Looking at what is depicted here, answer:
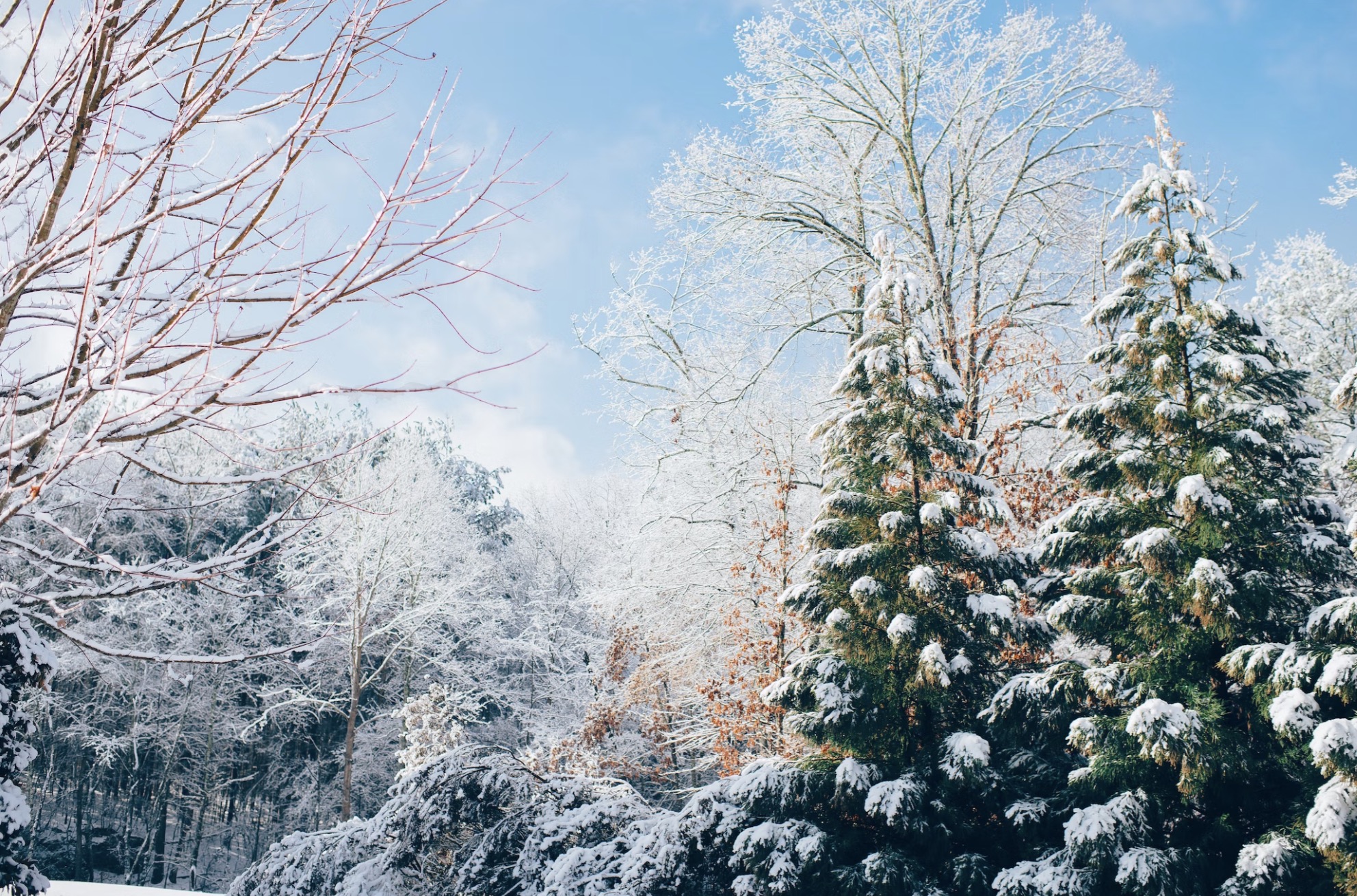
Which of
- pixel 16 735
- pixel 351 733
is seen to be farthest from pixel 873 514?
pixel 351 733

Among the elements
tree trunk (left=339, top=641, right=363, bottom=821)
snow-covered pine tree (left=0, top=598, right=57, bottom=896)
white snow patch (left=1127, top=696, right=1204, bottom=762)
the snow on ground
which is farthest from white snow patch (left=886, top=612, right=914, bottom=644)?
tree trunk (left=339, top=641, right=363, bottom=821)

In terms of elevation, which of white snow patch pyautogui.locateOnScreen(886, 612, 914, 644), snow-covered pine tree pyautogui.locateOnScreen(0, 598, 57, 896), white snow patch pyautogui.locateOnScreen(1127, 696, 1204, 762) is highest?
white snow patch pyautogui.locateOnScreen(886, 612, 914, 644)

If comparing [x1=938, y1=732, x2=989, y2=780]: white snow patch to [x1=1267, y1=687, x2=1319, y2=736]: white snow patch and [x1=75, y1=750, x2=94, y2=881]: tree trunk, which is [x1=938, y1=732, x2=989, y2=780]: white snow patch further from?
[x1=75, y1=750, x2=94, y2=881]: tree trunk

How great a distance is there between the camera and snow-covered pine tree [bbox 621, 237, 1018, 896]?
640 centimetres

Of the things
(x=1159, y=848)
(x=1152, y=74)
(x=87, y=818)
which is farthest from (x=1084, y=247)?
(x=87, y=818)

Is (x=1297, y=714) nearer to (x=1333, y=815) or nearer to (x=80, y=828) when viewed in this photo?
(x=1333, y=815)

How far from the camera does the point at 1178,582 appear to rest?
6.66 metres

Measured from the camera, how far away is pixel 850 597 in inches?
303

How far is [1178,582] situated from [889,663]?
237cm

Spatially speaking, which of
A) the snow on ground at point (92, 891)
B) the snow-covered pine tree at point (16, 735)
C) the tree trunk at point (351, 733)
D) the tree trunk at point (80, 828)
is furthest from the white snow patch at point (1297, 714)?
the tree trunk at point (80, 828)

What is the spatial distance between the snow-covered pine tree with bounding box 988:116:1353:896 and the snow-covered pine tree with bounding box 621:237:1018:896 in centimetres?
56

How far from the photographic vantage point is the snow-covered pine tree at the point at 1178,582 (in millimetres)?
5895

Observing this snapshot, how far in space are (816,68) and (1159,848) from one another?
978 centimetres

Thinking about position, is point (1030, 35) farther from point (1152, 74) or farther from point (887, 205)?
point (887, 205)
